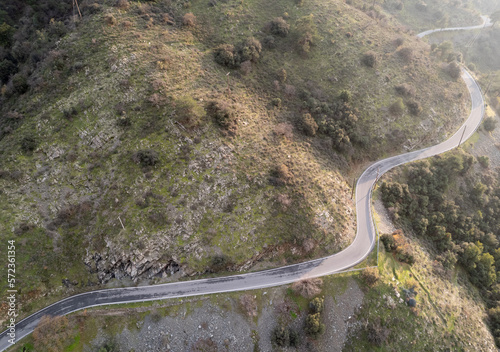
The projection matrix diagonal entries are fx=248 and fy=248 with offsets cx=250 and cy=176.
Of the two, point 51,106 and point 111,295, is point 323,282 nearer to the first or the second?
point 111,295

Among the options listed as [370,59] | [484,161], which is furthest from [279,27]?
[484,161]

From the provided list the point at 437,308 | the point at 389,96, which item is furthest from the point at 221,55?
the point at 437,308

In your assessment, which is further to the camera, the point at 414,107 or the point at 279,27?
the point at 279,27

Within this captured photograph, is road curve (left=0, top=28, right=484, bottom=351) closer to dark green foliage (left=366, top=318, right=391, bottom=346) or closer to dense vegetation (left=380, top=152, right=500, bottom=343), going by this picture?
dark green foliage (left=366, top=318, right=391, bottom=346)

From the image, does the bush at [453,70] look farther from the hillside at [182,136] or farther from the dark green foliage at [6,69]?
the dark green foliage at [6,69]

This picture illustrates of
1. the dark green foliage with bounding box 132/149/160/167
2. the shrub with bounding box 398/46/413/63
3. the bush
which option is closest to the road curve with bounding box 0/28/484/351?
the dark green foliage with bounding box 132/149/160/167

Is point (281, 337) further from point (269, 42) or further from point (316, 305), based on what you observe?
point (269, 42)
